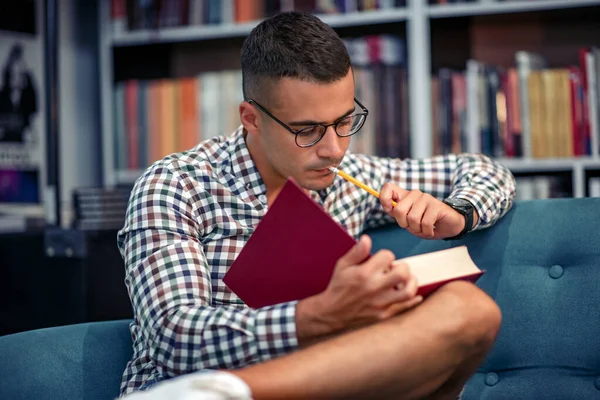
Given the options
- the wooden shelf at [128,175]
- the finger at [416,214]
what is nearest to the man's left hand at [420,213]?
the finger at [416,214]

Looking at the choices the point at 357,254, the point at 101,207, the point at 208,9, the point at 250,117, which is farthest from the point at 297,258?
the point at 208,9

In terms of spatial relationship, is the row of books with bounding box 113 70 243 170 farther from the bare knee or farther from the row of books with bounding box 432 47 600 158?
the bare knee

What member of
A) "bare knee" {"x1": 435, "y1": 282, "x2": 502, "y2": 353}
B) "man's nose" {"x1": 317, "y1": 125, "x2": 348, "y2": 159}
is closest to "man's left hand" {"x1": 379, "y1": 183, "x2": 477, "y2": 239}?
"man's nose" {"x1": 317, "y1": 125, "x2": 348, "y2": 159}

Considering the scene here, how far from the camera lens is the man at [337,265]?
37.1 inches

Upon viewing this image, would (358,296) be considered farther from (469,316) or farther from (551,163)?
(551,163)

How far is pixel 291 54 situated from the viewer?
1.31 meters

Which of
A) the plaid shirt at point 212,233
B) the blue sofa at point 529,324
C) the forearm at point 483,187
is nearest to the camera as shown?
the plaid shirt at point 212,233

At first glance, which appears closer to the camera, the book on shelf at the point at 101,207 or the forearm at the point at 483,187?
the forearm at the point at 483,187

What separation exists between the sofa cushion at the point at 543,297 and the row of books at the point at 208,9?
1.04 meters

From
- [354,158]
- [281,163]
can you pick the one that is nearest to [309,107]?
[281,163]

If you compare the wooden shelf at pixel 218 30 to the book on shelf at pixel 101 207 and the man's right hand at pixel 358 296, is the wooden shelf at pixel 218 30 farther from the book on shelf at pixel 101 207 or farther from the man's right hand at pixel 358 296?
the man's right hand at pixel 358 296

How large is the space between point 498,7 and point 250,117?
1077 mm

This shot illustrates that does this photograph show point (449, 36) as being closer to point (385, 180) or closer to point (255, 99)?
point (385, 180)

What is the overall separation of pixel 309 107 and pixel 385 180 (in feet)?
1.14
